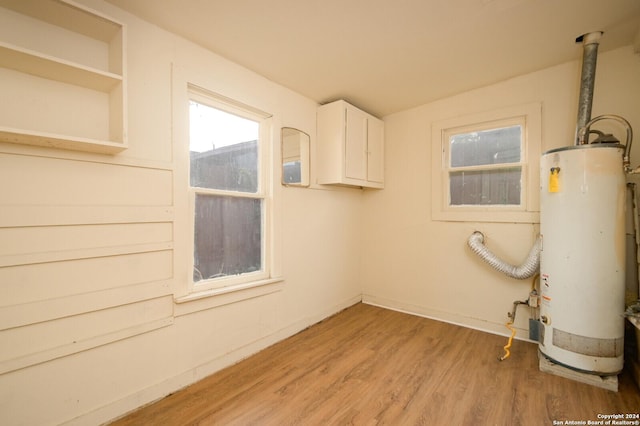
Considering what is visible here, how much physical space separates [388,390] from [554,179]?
→ 1965 mm

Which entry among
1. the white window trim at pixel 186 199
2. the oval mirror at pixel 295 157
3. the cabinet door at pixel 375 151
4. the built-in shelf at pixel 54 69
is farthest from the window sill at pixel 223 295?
the cabinet door at pixel 375 151

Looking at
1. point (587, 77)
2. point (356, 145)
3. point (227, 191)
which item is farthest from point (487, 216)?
point (227, 191)

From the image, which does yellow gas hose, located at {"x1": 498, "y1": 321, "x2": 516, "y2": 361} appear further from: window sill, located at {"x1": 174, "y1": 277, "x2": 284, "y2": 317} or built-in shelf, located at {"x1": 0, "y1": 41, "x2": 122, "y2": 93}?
built-in shelf, located at {"x1": 0, "y1": 41, "x2": 122, "y2": 93}

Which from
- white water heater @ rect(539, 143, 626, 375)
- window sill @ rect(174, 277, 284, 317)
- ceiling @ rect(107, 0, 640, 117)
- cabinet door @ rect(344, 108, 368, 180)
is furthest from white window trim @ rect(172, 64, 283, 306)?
white water heater @ rect(539, 143, 626, 375)

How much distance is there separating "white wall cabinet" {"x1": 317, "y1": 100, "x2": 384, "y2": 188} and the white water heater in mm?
1741

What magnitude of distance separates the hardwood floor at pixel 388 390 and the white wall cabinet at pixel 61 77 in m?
1.73

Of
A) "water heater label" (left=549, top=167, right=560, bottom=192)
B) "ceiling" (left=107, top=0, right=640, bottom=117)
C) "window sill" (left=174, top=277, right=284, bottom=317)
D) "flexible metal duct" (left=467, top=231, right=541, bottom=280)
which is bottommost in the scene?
"window sill" (left=174, top=277, right=284, bottom=317)

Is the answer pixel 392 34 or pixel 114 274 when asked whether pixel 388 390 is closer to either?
pixel 114 274

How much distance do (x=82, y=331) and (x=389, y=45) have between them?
2822 mm

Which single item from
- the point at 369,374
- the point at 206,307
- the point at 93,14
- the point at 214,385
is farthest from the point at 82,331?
the point at 369,374

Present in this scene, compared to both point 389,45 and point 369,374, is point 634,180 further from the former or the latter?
point 369,374

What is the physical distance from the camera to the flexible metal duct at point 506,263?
247 centimetres

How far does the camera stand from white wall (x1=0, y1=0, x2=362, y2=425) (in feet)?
4.63

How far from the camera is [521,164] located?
2703mm
